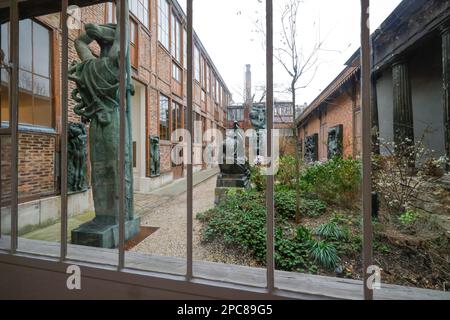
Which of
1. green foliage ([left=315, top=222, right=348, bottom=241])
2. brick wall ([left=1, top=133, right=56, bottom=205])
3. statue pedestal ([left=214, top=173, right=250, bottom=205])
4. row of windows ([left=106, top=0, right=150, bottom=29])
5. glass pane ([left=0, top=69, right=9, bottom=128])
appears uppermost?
row of windows ([left=106, top=0, right=150, bottom=29])

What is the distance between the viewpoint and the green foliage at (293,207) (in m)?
3.96

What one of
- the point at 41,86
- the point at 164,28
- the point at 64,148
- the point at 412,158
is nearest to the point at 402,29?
the point at 412,158

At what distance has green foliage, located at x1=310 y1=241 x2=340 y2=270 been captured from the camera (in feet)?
8.02

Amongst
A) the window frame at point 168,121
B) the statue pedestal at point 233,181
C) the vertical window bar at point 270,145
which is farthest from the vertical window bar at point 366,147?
the window frame at point 168,121

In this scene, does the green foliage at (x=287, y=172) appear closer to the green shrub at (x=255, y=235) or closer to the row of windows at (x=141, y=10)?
the green shrub at (x=255, y=235)

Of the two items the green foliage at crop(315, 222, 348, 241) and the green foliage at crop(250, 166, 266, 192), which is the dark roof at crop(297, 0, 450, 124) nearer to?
the green foliage at crop(315, 222, 348, 241)

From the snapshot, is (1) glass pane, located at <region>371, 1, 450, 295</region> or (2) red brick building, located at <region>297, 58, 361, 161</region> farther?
(2) red brick building, located at <region>297, 58, 361, 161</region>

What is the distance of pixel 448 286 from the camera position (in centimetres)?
214

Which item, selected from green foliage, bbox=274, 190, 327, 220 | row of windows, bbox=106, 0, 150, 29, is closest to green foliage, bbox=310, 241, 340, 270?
green foliage, bbox=274, 190, 327, 220

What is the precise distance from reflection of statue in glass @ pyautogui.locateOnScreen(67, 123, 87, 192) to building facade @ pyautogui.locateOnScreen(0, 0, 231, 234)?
7.8 inches

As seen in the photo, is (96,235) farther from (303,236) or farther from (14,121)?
(303,236)

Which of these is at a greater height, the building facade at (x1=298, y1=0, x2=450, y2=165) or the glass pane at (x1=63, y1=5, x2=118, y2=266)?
the building facade at (x1=298, y1=0, x2=450, y2=165)

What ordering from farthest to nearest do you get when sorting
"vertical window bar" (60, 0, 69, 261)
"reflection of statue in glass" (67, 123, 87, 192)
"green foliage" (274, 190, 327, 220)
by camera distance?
"reflection of statue in glass" (67, 123, 87, 192) → "green foliage" (274, 190, 327, 220) → "vertical window bar" (60, 0, 69, 261)
